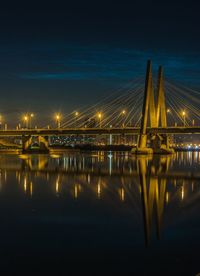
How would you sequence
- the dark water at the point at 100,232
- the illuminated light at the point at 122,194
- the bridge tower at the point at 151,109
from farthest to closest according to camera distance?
the bridge tower at the point at 151,109
the illuminated light at the point at 122,194
the dark water at the point at 100,232

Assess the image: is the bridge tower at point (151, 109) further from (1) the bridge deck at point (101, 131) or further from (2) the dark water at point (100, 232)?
(2) the dark water at point (100, 232)

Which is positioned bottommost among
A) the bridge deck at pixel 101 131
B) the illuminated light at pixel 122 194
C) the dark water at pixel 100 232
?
the dark water at pixel 100 232

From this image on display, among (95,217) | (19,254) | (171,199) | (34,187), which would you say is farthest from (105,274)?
(34,187)

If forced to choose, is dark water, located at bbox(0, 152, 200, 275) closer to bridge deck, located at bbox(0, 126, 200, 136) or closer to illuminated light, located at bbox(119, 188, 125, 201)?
illuminated light, located at bbox(119, 188, 125, 201)

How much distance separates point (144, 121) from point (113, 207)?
42411 millimetres

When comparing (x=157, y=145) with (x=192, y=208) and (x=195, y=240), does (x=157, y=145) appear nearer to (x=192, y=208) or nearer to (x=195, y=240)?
(x=192, y=208)

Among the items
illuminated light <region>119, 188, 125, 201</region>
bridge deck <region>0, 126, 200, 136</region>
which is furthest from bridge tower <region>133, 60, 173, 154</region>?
illuminated light <region>119, 188, 125, 201</region>

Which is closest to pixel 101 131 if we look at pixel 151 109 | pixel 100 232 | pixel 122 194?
pixel 151 109

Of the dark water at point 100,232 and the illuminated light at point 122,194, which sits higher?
the illuminated light at point 122,194

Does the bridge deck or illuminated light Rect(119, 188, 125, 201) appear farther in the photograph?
the bridge deck

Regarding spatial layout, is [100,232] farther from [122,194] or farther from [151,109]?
[151,109]

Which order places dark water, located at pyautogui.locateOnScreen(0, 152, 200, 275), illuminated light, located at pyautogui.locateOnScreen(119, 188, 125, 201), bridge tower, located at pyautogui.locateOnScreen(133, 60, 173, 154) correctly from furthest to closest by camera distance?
1. bridge tower, located at pyautogui.locateOnScreen(133, 60, 173, 154)
2. illuminated light, located at pyautogui.locateOnScreen(119, 188, 125, 201)
3. dark water, located at pyautogui.locateOnScreen(0, 152, 200, 275)

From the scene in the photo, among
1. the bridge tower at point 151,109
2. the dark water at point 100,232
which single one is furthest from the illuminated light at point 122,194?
the bridge tower at point 151,109

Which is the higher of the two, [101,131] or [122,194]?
[101,131]
